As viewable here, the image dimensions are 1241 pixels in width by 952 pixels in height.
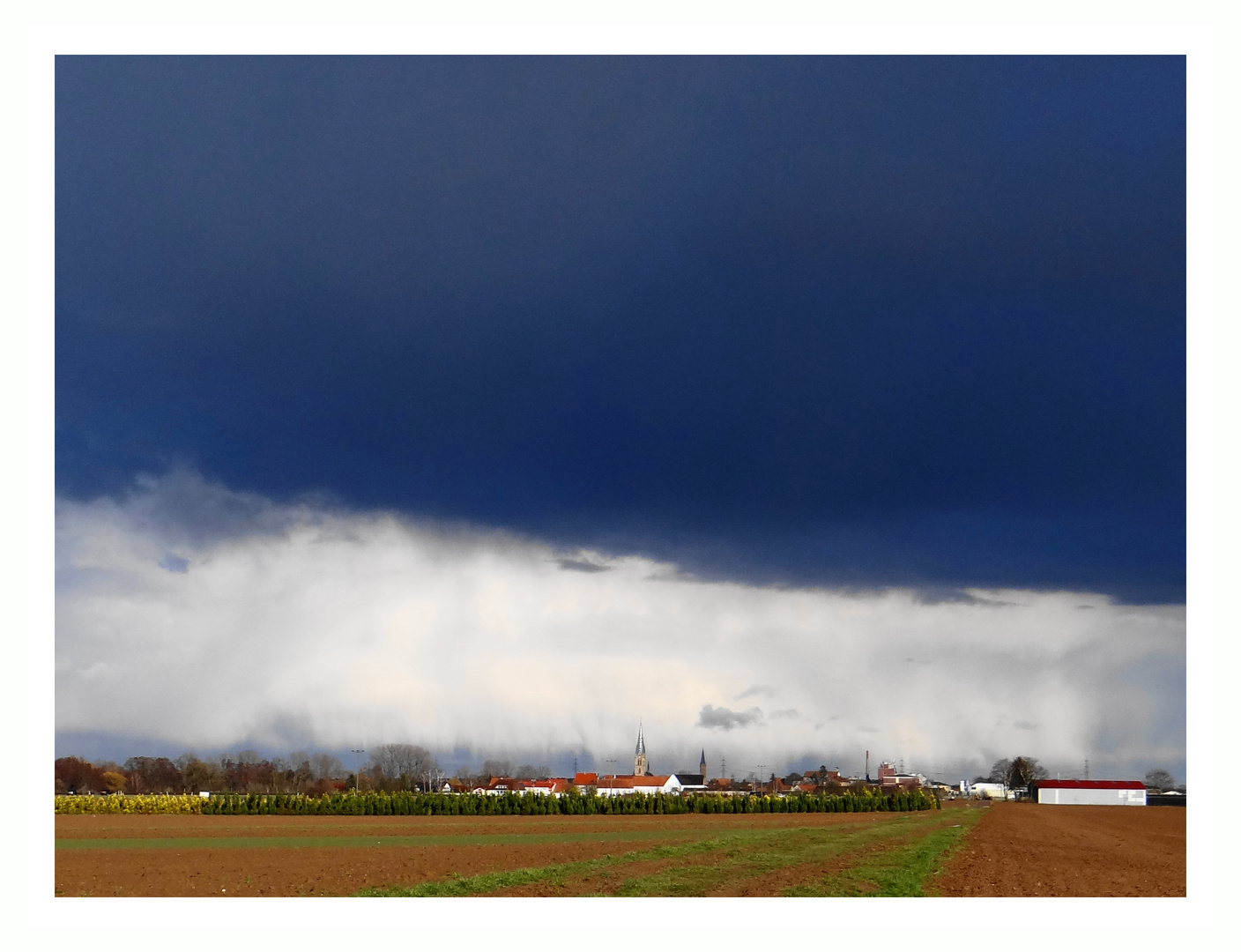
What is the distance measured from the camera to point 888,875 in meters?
22.2

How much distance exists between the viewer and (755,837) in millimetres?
37500

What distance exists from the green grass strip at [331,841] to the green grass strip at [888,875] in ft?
37.7

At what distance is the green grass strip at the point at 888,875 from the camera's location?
19.1 meters

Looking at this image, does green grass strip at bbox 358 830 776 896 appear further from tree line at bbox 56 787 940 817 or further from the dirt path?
tree line at bbox 56 787 940 817

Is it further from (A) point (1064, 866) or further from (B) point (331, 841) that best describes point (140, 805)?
(A) point (1064, 866)

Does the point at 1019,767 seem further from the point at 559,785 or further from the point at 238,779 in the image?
the point at 238,779

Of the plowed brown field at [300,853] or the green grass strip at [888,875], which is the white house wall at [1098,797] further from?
the green grass strip at [888,875]

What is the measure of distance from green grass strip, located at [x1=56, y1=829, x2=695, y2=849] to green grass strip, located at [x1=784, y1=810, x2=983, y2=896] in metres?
11.5

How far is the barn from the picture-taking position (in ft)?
369

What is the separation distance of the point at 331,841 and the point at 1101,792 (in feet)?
346

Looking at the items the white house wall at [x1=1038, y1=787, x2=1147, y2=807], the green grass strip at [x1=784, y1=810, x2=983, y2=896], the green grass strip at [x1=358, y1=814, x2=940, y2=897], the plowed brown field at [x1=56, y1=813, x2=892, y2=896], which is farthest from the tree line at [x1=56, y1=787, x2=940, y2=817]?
the white house wall at [x1=1038, y1=787, x2=1147, y2=807]

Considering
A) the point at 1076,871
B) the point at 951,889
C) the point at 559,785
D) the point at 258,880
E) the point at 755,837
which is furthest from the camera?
the point at 559,785
